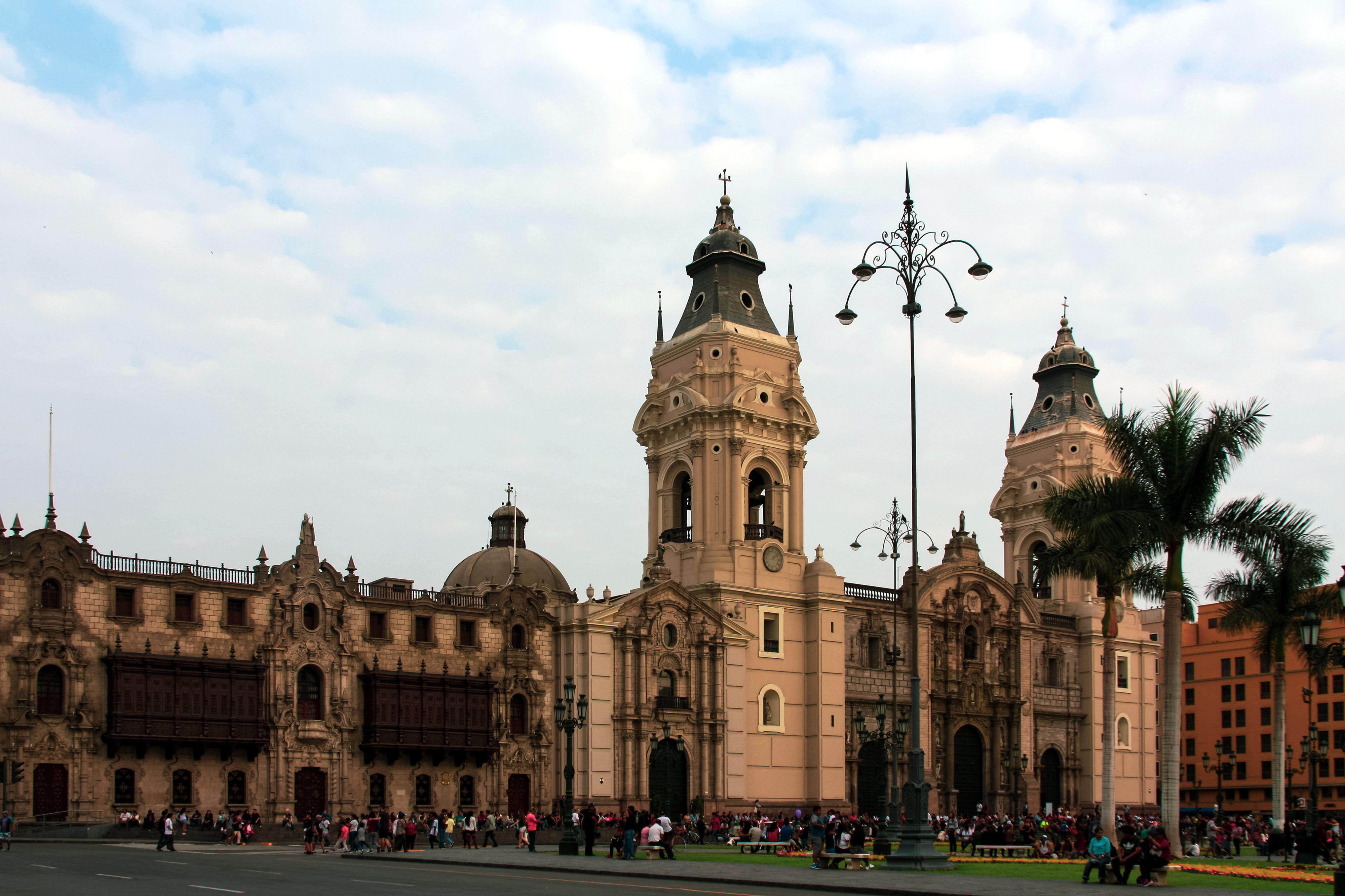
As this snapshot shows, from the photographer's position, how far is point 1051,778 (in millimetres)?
74875

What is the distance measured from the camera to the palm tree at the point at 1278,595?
39.5 metres

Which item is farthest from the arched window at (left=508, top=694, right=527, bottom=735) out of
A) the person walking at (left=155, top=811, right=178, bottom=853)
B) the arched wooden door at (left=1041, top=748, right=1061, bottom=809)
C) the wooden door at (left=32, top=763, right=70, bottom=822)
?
the arched wooden door at (left=1041, top=748, right=1061, bottom=809)

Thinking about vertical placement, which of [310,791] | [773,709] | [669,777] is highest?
[773,709]

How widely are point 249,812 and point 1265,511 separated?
3473 cm

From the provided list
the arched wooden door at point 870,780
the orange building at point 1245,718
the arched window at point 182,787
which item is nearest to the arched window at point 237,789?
the arched window at point 182,787

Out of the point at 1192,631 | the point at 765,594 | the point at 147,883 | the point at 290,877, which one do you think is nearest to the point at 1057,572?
the point at 765,594

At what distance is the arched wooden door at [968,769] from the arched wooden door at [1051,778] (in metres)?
4.71

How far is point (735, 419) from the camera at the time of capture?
212 feet

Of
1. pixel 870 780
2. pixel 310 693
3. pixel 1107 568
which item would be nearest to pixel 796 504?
pixel 870 780

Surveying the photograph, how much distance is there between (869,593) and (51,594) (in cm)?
3727

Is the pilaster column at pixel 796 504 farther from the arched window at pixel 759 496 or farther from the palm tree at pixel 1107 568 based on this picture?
the palm tree at pixel 1107 568

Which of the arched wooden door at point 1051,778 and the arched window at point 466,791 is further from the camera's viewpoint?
the arched wooden door at point 1051,778

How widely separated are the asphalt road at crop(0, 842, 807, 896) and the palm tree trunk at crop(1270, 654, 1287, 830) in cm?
2383

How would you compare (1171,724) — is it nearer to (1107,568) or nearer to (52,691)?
(1107,568)
